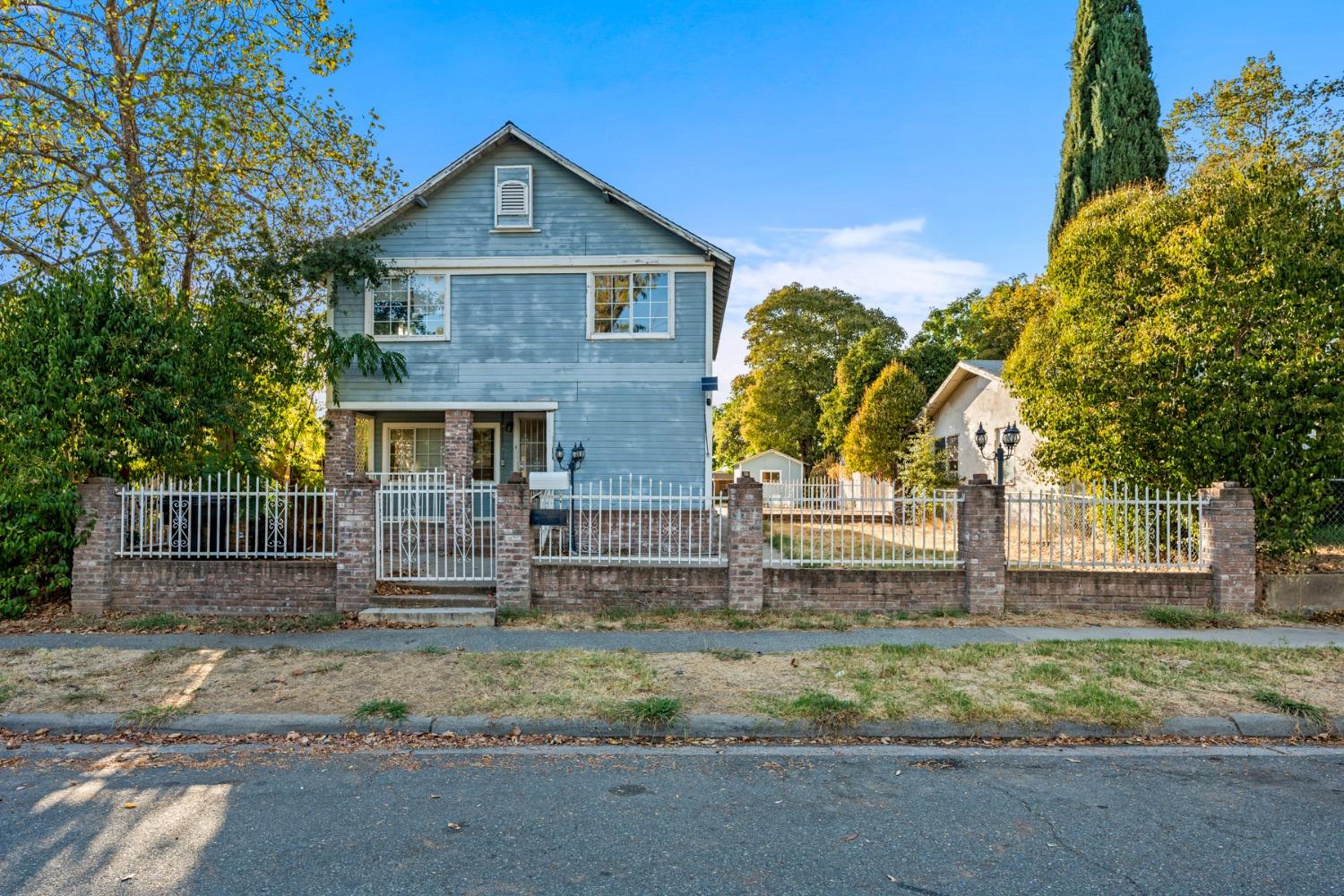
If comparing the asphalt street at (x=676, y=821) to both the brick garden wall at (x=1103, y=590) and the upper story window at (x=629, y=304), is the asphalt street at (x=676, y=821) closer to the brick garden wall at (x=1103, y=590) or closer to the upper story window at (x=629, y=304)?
the brick garden wall at (x=1103, y=590)

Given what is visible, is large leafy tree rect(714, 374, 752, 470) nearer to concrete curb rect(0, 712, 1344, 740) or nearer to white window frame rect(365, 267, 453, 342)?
white window frame rect(365, 267, 453, 342)

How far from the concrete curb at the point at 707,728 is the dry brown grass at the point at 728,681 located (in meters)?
0.10

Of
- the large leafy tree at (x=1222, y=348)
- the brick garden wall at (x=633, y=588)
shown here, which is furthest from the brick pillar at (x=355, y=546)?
the large leafy tree at (x=1222, y=348)

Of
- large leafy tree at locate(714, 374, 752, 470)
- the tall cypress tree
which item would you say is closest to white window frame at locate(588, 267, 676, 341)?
the tall cypress tree

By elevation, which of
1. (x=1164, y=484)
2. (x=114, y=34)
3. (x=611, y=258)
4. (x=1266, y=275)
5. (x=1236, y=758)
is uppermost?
(x=114, y=34)

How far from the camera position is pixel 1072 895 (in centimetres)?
354

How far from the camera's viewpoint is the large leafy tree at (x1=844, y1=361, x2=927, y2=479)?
30.8m

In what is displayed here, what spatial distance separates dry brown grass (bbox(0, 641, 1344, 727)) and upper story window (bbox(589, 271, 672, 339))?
888 centimetres

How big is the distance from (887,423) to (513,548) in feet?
77.8

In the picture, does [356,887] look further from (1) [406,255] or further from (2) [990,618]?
(1) [406,255]

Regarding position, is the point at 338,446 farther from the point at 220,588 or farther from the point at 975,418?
the point at 975,418

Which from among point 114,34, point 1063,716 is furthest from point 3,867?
point 114,34

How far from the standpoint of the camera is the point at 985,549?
32.4 feet

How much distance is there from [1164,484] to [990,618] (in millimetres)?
3973
